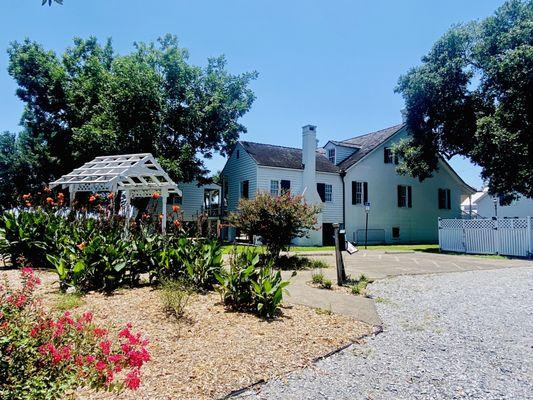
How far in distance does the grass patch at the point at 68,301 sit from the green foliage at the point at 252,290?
2.11m

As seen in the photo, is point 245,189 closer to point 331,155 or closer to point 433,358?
point 331,155

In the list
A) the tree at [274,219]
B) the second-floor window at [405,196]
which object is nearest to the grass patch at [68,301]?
the tree at [274,219]

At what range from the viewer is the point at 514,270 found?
12.4 m

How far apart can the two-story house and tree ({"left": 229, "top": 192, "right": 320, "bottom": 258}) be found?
1161 cm

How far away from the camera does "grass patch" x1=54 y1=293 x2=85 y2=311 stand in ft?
17.4

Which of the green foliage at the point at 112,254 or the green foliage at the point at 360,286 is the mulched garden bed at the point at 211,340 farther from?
the green foliage at the point at 360,286

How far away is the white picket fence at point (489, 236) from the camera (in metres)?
16.9

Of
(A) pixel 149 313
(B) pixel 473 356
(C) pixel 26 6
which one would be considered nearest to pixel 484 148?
(B) pixel 473 356

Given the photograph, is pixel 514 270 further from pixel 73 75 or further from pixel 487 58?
pixel 73 75

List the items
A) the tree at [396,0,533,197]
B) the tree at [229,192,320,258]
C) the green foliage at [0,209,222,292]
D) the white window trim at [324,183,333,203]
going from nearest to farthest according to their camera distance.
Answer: the green foliage at [0,209,222,292] < the tree at [229,192,320,258] < the tree at [396,0,533,197] < the white window trim at [324,183,333,203]

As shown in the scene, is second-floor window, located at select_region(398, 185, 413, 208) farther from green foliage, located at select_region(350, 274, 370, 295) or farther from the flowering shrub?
the flowering shrub

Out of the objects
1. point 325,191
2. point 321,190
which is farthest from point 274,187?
point 325,191

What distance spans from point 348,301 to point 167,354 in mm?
3764

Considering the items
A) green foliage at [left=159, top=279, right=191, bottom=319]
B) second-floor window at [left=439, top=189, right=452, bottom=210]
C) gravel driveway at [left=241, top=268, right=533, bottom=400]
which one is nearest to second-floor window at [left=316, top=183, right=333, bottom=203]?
second-floor window at [left=439, top=189, right=452, bottom=210]
